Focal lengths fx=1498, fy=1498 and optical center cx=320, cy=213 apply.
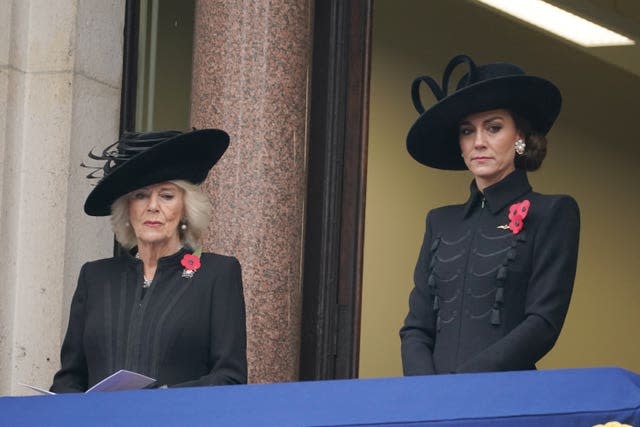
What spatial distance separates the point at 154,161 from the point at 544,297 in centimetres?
123

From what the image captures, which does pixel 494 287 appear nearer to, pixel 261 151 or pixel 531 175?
pixel 261 151

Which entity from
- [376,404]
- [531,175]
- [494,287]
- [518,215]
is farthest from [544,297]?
[531,175]

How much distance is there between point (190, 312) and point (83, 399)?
6.08ft

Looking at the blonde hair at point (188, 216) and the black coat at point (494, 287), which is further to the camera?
the blonde hair at point (188, 216)

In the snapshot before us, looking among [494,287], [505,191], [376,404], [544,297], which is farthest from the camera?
[505,191]

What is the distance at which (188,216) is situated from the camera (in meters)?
4.52

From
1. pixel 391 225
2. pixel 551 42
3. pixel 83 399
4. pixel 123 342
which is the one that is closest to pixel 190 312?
pixel 123 342

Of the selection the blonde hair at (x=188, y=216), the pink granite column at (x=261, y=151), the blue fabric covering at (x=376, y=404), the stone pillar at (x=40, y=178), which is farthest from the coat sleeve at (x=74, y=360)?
the stone pillar at (x=40, y=178)

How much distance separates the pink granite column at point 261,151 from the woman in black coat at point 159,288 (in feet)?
5.97

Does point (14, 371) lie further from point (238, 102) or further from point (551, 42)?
point (551, 42)

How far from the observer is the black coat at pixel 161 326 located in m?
4.33

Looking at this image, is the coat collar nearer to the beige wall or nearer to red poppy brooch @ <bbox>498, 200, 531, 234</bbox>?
red poppy brooch @ <bbox>498, 200, 531, 234</bbox>

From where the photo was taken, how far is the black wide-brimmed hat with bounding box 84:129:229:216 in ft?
14.6

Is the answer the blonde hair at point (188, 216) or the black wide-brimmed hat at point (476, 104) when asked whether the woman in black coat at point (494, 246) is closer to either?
the black wide-brimmed hat at point (476, 104)
